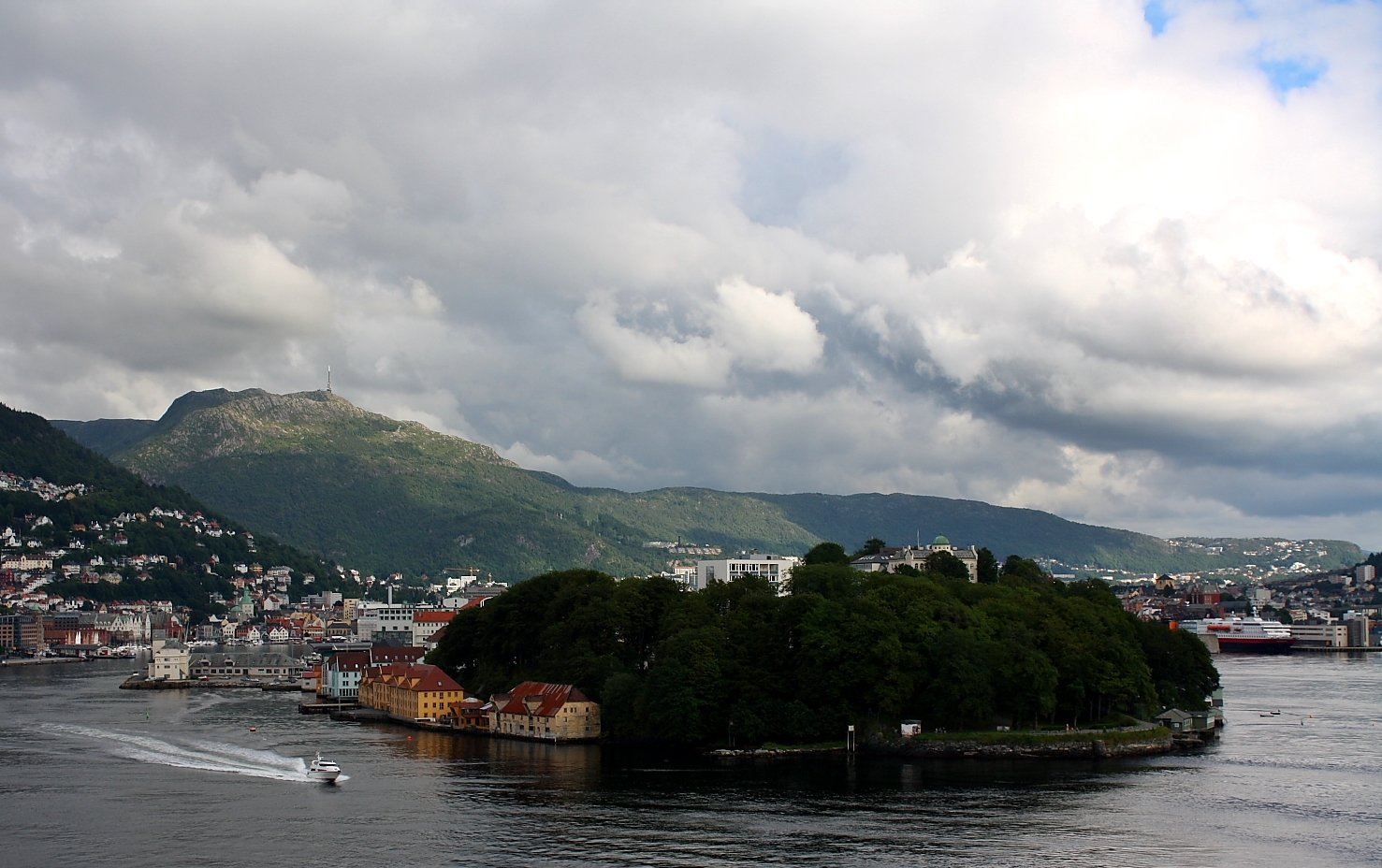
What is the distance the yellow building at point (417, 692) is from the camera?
8419cm

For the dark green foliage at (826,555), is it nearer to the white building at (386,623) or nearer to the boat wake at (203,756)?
the boat wake at (203,756)

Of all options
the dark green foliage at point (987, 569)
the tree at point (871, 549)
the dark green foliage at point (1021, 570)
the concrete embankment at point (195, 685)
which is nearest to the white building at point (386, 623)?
the concrete embankment at point (195, 685)

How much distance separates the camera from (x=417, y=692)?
8488 cm

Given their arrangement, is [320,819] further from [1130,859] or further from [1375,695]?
[1375,695]

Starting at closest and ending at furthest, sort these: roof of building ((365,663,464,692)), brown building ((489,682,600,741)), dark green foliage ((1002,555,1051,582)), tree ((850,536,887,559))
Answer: brown building ((489,682,600,741)) < roof of building ((365,663,464,692)) < dark green foliage ((1002,555,1051,582)) < tree ((850,536,887,559))

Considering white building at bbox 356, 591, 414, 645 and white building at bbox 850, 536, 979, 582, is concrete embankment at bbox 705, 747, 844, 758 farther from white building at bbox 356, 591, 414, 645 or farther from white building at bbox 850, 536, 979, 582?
white building at bbox 356, 591, 414, 645

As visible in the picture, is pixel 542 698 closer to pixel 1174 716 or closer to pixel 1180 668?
pixel 1174 716

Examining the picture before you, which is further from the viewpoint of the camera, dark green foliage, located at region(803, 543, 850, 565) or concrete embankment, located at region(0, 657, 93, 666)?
concrete embankment, located at region(0, 657, 93, 666)

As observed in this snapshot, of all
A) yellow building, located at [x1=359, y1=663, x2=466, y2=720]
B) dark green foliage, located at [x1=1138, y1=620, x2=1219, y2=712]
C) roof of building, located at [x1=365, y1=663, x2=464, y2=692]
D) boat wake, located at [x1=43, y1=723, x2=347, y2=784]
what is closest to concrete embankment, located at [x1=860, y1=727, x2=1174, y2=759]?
dark green foliage, located at [x1=1138, y1=620, x2=1219, y2=712]

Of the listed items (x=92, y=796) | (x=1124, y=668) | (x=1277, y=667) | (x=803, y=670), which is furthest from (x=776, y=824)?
(x=1277, y=667)

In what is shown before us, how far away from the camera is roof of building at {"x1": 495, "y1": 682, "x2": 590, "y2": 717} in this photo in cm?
7170

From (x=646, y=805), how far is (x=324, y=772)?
15370 millimetres

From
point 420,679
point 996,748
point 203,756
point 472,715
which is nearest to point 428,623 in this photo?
point 420,679

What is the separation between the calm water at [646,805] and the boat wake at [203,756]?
244mm
